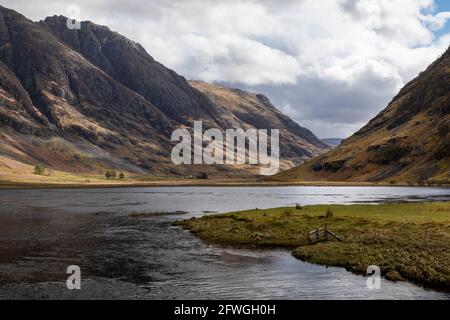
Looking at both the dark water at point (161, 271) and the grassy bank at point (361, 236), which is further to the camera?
the grassy bank at point (361, 236)

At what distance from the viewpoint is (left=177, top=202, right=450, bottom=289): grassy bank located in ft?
138

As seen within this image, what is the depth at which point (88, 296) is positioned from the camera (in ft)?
123

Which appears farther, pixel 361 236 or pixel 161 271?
pixel 361 236

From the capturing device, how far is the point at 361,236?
179 feet

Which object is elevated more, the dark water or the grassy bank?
the grassy bank

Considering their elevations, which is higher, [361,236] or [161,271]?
[361,236]

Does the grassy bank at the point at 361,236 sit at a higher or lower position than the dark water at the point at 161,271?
higher

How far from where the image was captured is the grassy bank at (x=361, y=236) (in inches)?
1655

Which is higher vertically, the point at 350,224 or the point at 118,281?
the point at 350,224
